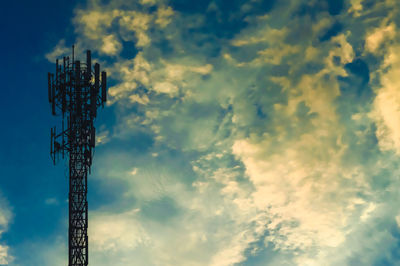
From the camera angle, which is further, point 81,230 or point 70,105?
point 70,105

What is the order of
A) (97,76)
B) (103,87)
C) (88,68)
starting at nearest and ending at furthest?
(88,68) < (97,76) < (103,87)

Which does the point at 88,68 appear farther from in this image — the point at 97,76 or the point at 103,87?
the point at 103,87

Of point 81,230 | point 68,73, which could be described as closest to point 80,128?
point 68,73

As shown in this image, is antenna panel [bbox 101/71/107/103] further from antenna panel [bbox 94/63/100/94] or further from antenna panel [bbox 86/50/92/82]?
antenna panel [bbox 86/50/92/82]

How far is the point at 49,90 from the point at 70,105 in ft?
10.1

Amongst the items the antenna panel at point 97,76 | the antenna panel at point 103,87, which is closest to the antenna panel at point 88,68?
the antenna panel at point 97,76

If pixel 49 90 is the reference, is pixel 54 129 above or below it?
below

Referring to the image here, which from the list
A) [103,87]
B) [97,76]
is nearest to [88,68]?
[97,76]

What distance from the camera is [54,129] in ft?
196

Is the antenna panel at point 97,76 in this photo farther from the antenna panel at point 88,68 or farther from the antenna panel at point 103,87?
the antenna panel at point 88,68

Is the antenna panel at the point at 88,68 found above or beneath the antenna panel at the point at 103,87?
above

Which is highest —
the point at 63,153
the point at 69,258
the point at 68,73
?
the point at 68,73

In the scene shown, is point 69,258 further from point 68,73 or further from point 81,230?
point 68,73

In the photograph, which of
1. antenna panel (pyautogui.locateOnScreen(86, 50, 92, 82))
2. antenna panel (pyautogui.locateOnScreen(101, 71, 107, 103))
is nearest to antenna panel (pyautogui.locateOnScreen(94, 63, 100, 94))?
antenna panel (pyautogui.locateOnScreen(101, 71, 107, 103))
